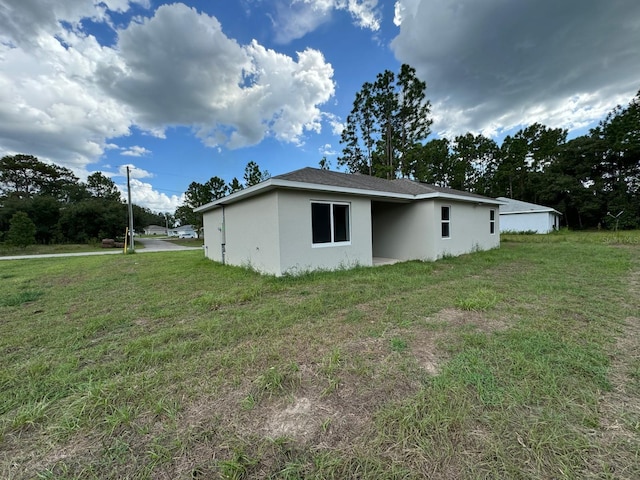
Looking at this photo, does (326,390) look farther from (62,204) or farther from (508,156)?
(508,156)

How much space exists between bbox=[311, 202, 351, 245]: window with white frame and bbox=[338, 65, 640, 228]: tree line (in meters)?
16.4

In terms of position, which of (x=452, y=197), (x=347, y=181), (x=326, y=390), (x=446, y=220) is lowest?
(x=326, y=390)

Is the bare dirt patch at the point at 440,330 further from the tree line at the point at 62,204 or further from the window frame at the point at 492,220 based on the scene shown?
the tree line at the point at 62,204

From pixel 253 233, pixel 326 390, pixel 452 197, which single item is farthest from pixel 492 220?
pixel 326 390

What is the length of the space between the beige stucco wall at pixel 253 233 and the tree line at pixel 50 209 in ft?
68.5

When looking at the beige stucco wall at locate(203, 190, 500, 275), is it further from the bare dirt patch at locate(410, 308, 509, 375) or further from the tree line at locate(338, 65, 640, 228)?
the tree line at locate(338, 65, 640, 228)

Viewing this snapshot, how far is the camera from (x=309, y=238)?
6461 millimetres

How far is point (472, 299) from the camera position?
3.99m

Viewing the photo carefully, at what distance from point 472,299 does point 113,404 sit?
4512 millimetres

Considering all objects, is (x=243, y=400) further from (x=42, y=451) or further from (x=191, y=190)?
(x=191, y=190)

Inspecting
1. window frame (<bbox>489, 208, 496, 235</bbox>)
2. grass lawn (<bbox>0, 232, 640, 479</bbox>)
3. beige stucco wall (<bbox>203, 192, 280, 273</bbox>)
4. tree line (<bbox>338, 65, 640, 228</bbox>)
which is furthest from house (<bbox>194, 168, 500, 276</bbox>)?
tree line (<bbox>338, 65, 640, 228</bbox>)

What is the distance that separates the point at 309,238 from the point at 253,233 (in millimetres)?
1846

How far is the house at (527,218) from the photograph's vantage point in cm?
2200

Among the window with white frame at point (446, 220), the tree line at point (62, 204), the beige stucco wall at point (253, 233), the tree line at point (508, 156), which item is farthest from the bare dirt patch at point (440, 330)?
the tree line at point (62, 204)
